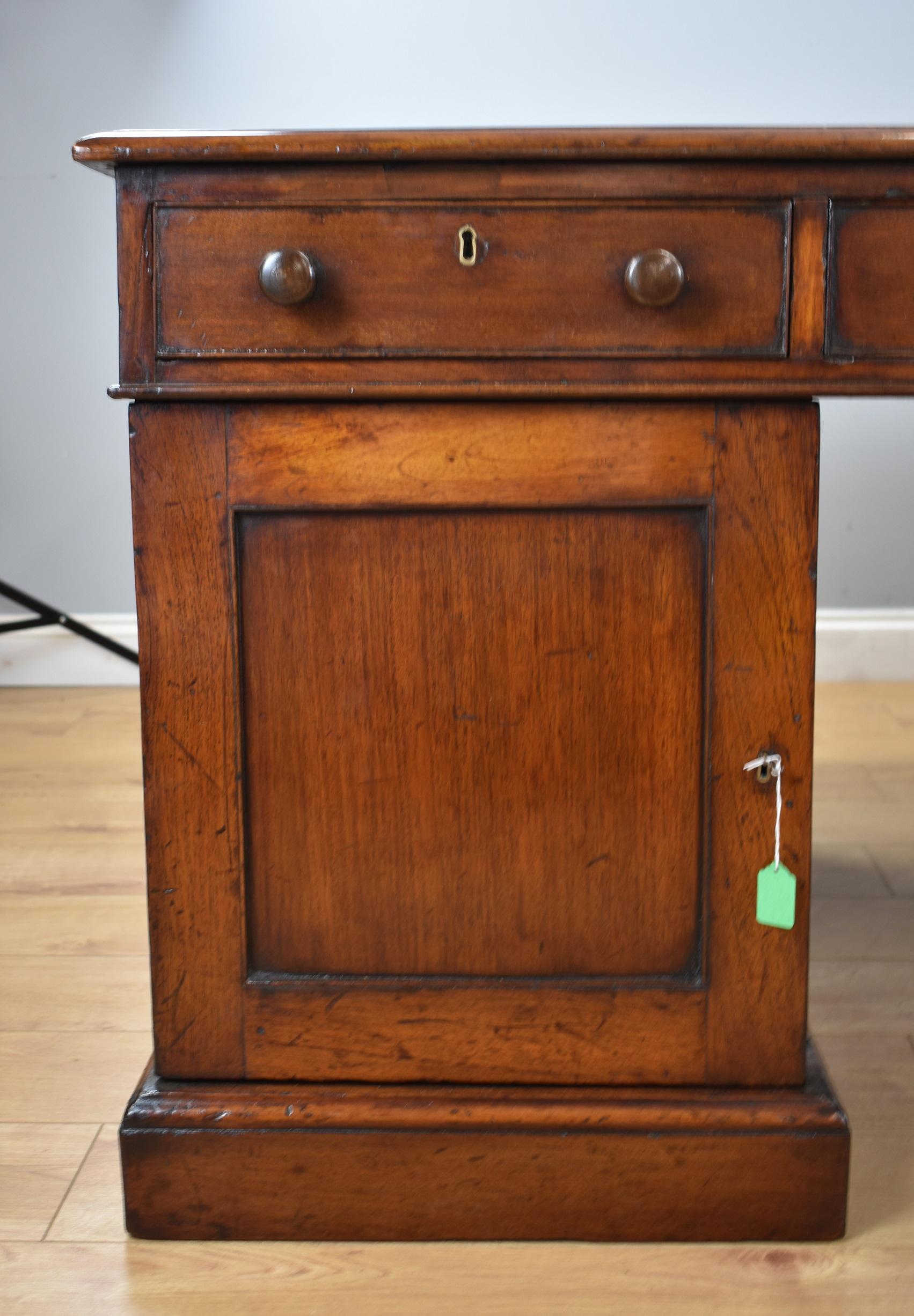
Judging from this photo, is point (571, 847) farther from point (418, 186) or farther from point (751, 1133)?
point (418, 186)

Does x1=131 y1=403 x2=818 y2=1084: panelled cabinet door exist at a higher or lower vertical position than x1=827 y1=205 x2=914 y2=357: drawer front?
lower

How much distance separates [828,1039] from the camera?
4.20ft

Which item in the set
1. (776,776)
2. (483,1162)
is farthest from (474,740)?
(483,1162)

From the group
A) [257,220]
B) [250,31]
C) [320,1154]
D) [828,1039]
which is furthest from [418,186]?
[250,31]

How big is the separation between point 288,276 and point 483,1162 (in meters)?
0.67

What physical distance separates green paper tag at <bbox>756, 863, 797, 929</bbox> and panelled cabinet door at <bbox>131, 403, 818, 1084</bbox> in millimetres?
11

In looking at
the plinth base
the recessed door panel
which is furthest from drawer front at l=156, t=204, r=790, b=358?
the plinth base

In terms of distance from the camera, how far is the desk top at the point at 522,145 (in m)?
0.85

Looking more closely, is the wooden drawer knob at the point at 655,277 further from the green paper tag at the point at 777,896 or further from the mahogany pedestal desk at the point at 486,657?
the green paper tag at the point at 777,896

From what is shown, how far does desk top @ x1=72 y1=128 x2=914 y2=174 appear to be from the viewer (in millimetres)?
850

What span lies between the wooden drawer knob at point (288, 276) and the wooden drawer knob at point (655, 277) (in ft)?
0.72

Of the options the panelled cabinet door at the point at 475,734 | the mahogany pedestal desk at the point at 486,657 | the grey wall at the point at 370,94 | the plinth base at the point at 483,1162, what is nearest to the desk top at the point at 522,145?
the mahogany pedestal desk at the point at 486,657

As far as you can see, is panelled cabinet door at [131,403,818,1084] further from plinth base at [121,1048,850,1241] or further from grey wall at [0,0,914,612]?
grey wall at [0,0,914,612]

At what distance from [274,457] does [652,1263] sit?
66 centimetres
